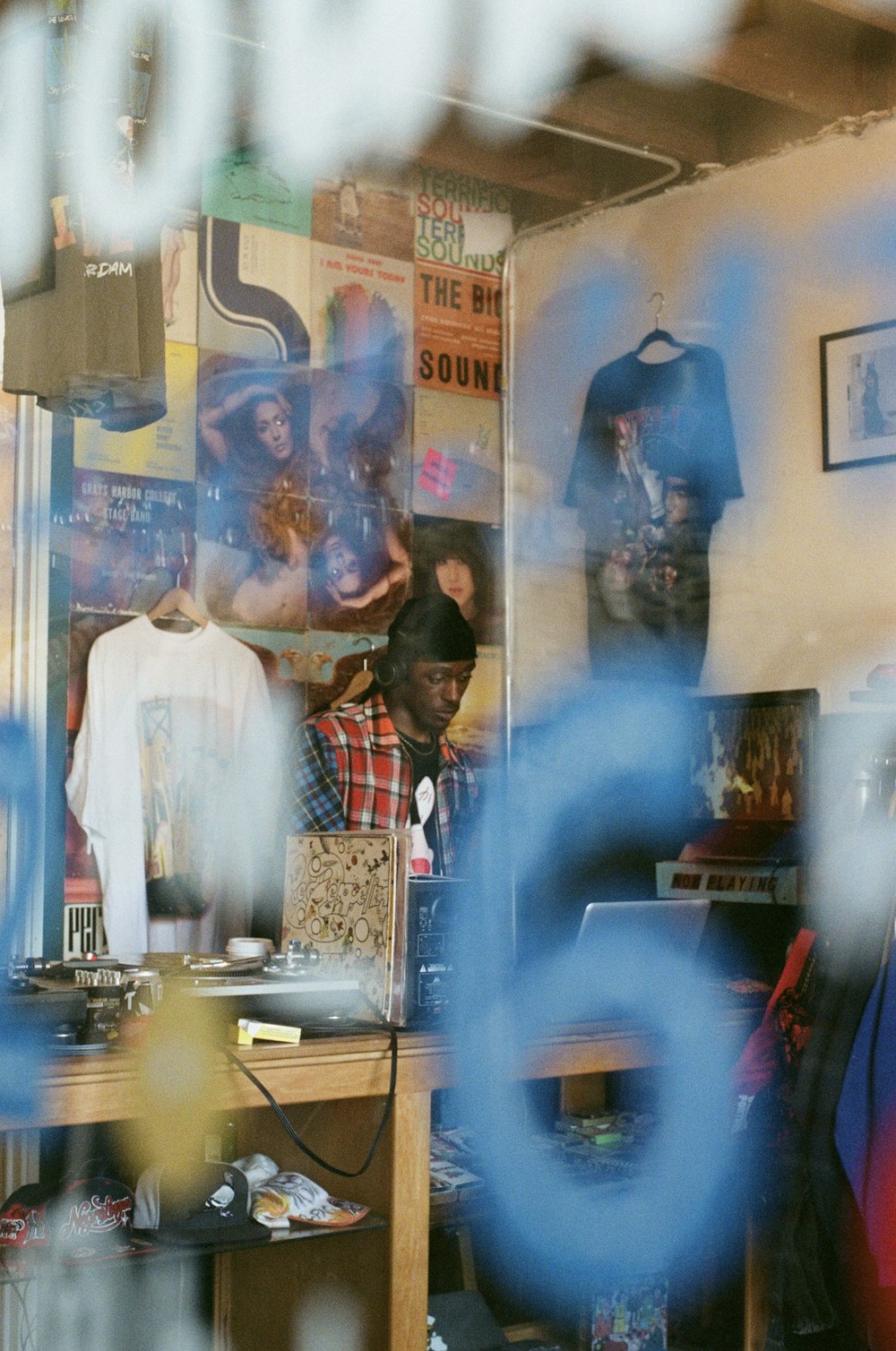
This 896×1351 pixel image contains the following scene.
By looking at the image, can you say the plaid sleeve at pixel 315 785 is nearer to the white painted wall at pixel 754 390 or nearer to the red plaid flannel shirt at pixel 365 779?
the red plaid flannel shirt at pixel 365 779

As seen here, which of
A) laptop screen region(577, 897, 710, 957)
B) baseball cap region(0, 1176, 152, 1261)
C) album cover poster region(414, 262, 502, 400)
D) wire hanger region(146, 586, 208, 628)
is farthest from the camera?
album cover poster region(414, 262, 502, 400)

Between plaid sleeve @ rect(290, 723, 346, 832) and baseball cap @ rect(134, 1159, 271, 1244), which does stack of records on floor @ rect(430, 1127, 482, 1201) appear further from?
plaid sleeve @ rect(290, 723, 346, 832)

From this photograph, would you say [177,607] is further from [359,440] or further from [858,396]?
[858,396]

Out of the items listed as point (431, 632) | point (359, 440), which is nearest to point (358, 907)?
point (431, 632)

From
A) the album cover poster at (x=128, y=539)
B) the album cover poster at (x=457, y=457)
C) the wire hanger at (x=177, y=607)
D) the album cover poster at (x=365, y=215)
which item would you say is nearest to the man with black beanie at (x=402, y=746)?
the album cover poster at (x=457, y=457)

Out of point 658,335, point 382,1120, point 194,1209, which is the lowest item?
point 194,1209

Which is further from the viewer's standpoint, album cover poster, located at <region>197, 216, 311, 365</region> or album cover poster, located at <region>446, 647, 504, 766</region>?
album cover poster, located at <region>446, 647, 504, 766</region>

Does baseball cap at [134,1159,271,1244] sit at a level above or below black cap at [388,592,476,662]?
below

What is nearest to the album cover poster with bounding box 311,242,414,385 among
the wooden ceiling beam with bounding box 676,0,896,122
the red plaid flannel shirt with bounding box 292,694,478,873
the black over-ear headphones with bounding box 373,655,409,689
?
the black over-ear headphones with bounding box 373,655,409,689

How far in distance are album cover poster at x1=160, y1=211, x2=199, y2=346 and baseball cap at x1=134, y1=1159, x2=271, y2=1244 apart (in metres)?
2.01

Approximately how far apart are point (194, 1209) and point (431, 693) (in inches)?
75.8

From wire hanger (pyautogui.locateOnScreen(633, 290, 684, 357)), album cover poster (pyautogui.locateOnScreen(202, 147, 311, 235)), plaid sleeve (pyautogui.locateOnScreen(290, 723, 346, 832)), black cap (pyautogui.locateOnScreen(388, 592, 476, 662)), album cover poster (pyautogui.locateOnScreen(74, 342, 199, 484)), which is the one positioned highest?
album cover poster (pyautogui.locateOnScreen(202, 147, 311, 235))

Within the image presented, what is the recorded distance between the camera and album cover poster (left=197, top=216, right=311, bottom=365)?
3564 mm

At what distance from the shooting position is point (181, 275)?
11.5 feet
